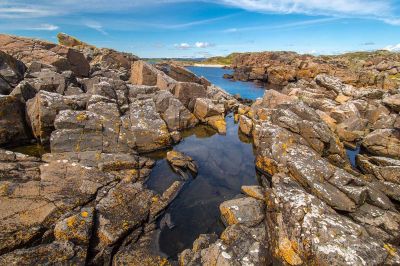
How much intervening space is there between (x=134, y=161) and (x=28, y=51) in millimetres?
31632

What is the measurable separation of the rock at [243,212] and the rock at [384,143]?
1591 cm

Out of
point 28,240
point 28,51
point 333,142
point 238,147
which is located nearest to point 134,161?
point 28,240

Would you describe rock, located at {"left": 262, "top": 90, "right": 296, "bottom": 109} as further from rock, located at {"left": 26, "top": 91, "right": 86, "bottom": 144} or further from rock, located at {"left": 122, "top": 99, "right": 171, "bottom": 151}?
rock, located at {"left": 26, "top": 91, "right": 86, "bottom": 144}

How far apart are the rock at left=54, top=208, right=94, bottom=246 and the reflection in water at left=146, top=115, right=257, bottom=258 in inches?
116

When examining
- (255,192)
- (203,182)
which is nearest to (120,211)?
(203,182)

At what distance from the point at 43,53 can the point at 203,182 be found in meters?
33.1

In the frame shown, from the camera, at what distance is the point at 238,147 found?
2217cm

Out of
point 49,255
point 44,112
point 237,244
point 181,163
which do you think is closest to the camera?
point 49,255

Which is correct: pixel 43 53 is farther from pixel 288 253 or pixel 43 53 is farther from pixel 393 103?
pixel 393 103

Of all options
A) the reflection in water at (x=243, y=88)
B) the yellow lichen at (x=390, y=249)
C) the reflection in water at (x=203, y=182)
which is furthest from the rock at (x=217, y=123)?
the reflection in water at (x=243, y=88)

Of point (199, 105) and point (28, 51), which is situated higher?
point (28, 51)

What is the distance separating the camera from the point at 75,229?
30.3ft

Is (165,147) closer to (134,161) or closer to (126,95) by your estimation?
(134,161)

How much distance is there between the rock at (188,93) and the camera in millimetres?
29459
